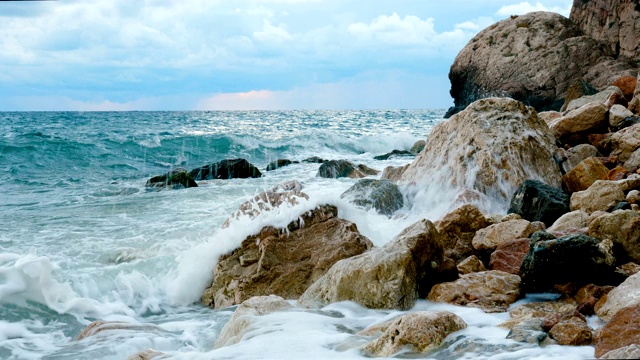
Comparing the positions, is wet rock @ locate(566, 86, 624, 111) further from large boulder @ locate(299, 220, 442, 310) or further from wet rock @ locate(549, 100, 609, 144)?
large boulder @ locate(299, 220, 442, 310)

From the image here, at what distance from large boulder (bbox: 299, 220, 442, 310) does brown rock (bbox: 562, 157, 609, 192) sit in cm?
321

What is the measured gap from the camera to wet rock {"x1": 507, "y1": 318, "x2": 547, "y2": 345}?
327 centimetres

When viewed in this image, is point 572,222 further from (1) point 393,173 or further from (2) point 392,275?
(1) point 393,173

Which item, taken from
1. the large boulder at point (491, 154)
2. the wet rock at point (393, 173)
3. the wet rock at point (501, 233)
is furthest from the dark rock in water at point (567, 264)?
the wet rock at point (393, 173)

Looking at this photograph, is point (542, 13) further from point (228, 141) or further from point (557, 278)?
point (557, 278)

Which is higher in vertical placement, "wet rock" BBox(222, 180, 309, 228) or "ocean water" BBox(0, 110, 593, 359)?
"wet rock" BBox(222, 180, 309, 228)

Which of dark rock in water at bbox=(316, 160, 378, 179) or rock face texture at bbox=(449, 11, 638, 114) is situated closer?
dark rock in water at bbox=(316, 160, 378, 179)

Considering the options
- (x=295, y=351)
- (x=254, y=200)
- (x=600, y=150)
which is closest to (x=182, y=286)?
(x=254, y=200)

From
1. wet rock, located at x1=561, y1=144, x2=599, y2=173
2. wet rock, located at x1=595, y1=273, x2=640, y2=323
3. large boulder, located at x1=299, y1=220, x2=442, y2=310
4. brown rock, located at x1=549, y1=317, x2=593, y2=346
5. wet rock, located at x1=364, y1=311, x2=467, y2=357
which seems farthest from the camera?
wet rock, located at x1=561, y1=144, x2=599, y2=173

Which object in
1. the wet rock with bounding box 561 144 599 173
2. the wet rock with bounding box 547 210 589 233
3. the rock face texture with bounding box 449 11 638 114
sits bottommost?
the wet rock with bounding box 547 210 589 233

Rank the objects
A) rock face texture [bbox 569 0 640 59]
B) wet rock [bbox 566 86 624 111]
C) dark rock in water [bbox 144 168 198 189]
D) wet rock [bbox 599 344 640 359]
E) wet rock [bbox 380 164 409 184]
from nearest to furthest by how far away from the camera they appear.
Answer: wet rock [bbox 599 344 640 359]
wet rock [bbox 566 86 624 111]
wet rock [bbox 380 164 409 184]
dark rock in water [bbox 144 168 198 189]
rock face texture [bbox 569 0 640 59]

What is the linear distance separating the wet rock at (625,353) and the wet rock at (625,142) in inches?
220

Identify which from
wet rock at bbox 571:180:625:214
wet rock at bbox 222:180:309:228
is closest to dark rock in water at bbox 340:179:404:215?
wet rock at bbox 222:180:309:228

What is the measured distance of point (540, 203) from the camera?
248 inches
